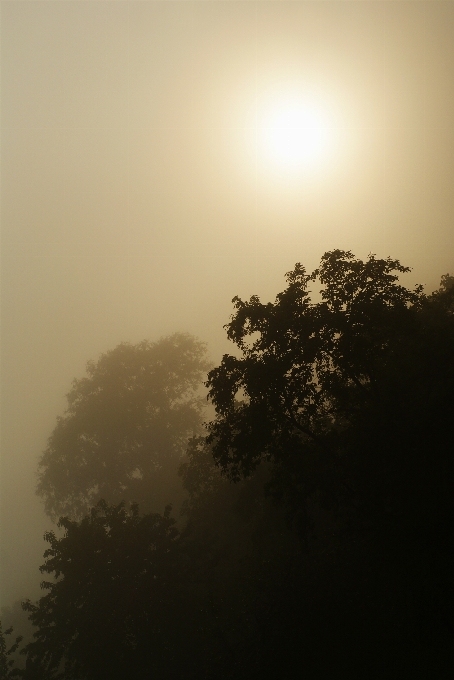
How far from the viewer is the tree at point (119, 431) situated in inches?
1880

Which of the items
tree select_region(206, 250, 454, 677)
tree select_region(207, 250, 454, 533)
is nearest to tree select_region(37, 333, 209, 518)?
tree select_region(206, 250, 454, 677)

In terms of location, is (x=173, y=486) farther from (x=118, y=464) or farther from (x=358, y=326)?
(x=358, y=326)

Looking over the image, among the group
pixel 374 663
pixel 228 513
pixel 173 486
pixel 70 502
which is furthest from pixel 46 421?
pixel 374 663

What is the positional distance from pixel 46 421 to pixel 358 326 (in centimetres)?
19600

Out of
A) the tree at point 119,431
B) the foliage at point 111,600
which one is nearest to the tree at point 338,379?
the foliage at point 111,600

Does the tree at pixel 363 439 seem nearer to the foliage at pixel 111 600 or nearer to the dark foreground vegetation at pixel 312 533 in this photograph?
the dark foreground vegetation at pixel 312 533

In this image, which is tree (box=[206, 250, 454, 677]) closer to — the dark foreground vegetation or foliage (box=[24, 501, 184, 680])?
the dark foreground vegetation

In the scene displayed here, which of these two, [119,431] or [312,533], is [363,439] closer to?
[312,533]

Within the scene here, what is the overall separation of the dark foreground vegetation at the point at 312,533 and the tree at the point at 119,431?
2436cm

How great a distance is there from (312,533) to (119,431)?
35.5m

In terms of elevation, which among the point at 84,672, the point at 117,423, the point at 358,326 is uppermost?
the point at 117,423

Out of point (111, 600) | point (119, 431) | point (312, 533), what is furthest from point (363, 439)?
point (119, 431)

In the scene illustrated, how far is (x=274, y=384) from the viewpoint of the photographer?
49.2 ft

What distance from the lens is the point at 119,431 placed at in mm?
48250
